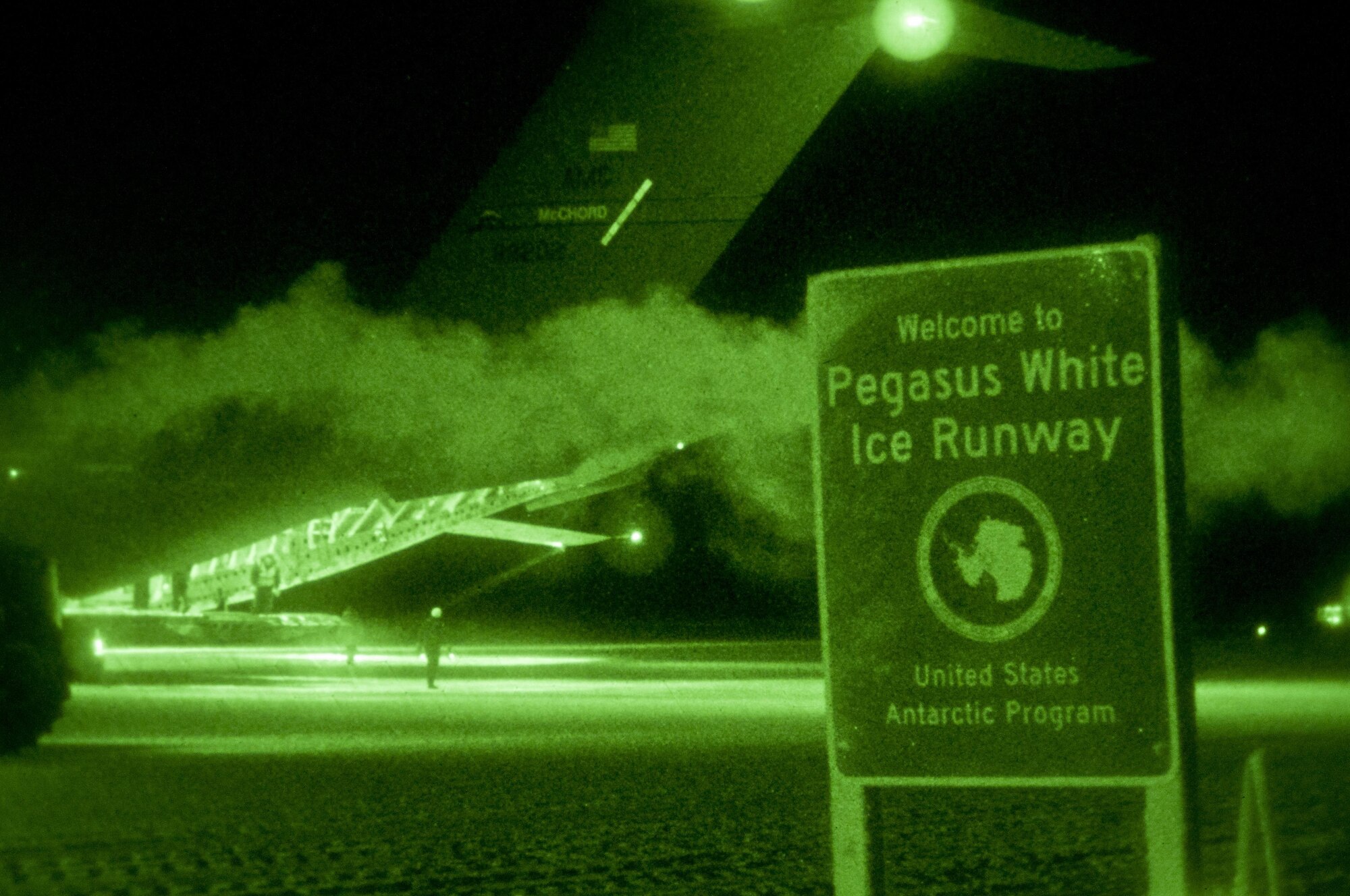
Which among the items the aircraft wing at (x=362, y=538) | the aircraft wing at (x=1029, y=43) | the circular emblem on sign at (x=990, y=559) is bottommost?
the circular emblem on sign at (x=990, y=559)

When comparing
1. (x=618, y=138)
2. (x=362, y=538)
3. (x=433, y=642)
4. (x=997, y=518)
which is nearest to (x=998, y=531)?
(x=997, y=518)

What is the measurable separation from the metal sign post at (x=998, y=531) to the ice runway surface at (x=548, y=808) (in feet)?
16.3

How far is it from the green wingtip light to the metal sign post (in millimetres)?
6677

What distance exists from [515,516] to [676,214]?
1138 inches

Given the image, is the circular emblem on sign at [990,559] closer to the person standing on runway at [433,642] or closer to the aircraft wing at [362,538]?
the person standing on runway at [433,642]

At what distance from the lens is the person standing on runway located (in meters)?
26.2

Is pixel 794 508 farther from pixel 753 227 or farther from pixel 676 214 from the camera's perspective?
pixel 676 214

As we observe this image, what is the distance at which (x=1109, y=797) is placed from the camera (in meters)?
11.2

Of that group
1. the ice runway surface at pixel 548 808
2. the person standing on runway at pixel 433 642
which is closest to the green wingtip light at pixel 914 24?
the ice runway surface at pixel 548 808

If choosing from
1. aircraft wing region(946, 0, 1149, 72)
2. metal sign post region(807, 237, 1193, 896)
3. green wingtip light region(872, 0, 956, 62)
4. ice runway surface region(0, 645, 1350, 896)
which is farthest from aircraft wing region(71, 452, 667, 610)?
metal sign post region(807, 237, 1193, 896)

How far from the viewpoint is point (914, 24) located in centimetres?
888

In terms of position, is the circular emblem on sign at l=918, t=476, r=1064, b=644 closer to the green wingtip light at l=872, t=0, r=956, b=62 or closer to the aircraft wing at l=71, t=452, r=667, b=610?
the green wingtip light at l=872, t=0, r=956, b=62

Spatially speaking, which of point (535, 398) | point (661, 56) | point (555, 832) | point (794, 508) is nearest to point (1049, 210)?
point (661, 56)

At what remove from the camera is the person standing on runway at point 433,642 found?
2622 cm
